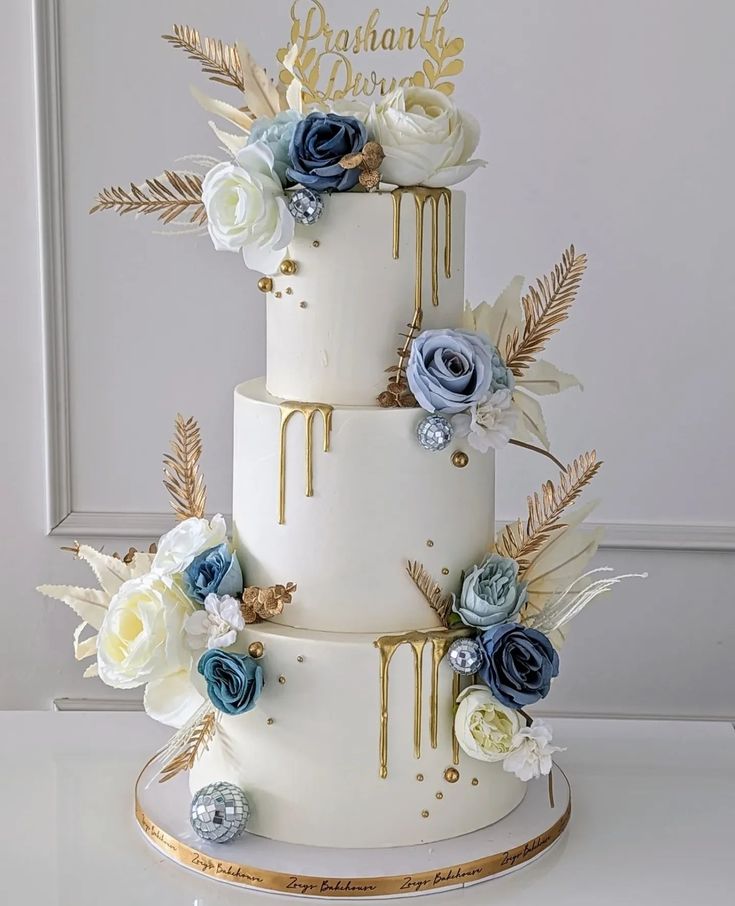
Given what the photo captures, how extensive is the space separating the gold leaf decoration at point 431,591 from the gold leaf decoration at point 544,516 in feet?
0.38

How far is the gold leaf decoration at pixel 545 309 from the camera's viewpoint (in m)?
1.29

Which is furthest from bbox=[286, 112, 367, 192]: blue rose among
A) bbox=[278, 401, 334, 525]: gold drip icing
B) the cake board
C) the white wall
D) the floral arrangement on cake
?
the white wall

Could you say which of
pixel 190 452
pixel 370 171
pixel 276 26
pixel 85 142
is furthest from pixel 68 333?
pixel 370 171

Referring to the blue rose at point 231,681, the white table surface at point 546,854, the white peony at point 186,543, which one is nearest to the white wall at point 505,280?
the white table surface at point 546,854

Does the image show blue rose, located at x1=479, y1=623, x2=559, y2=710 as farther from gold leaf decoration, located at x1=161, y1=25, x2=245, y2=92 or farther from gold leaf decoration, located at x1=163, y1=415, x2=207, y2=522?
gold leaf decoration, located at x1=161, y1=25, x2=245, y2=92

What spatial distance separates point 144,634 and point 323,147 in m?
0.53

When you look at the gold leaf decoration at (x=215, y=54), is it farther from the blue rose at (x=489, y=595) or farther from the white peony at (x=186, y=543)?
the blue rose at (x=489, y=595)

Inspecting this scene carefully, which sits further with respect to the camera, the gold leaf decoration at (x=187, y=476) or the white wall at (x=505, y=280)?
the white wall at (x=505, y=280)

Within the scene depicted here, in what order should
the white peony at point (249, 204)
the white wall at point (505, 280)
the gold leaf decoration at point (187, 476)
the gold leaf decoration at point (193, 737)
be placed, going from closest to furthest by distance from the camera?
the white peony at point (249, 204), the gold leaf decoration at point (193, 737), the gold leaf decoration at point (187, 476), the white wall at point (505, 280)

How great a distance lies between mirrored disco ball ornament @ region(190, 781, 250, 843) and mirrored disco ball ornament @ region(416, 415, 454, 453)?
0.43 m

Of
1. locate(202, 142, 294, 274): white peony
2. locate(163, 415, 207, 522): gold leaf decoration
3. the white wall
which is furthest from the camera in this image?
the white wall

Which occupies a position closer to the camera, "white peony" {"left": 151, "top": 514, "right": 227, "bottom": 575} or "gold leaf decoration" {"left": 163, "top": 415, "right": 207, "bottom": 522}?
"white peony" {"left": 151, "top": 514, "right": 227, "bottom": 575}

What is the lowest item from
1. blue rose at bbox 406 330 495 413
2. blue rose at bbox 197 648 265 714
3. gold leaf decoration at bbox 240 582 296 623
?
blue rose at bbox 197 648 265 714

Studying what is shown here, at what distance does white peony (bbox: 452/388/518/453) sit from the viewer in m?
1.23
